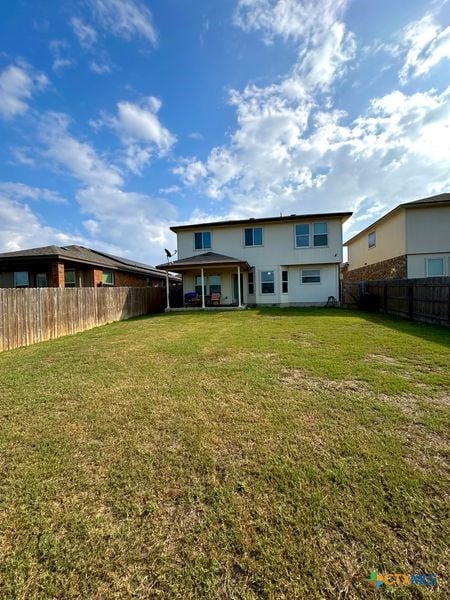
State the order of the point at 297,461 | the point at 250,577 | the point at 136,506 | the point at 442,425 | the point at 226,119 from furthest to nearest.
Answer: the point at 226,119, the point at 442,425, the point at 297,461, the point at 136,506, the point at 250,577

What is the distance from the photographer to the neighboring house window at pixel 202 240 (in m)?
18.9

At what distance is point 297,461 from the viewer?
2473mm

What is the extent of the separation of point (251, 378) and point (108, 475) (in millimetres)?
2694

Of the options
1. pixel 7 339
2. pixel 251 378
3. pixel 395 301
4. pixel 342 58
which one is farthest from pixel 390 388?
pixel 342 58

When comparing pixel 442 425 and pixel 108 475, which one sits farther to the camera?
pixel 442 425

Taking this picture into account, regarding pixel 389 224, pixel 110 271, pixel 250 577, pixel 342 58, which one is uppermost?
pixel 342 58

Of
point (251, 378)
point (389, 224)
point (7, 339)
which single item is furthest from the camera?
point (389, 224)

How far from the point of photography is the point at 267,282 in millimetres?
18266

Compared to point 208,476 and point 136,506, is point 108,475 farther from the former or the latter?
A: point 208,476

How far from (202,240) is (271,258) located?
16.8 ft

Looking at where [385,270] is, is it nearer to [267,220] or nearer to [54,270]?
[267,220]

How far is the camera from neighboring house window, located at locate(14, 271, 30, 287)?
1576cm

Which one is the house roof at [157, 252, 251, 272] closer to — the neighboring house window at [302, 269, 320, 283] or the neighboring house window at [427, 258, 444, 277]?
the neighboring house window at [302, 269, 320, 283]

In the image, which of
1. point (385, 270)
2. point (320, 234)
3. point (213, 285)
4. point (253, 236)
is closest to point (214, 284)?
point (213, 285)
